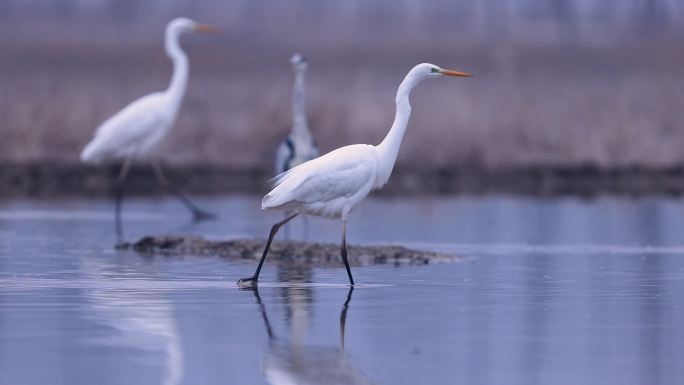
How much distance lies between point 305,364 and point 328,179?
3.91m

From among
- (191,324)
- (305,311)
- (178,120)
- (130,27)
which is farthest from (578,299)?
(130,27)

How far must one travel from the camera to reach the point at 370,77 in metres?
48.7

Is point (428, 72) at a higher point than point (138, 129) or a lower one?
higher

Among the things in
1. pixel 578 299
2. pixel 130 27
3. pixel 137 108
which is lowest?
pixel 578 299

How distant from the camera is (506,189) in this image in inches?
893

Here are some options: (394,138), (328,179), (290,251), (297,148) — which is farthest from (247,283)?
(297,148)

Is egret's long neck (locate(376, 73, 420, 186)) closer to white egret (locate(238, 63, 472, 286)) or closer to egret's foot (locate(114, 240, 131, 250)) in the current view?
white egret (locate(238, 63, 472, 286))

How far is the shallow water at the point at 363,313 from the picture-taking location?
7766mm

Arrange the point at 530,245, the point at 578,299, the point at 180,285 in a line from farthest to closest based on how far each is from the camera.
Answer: the point at 530,245 → the point at 180,285 → the point at 578,299

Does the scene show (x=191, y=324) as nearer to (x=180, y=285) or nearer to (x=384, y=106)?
(x=180, y=285)

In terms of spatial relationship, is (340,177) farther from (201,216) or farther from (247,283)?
(201,216)

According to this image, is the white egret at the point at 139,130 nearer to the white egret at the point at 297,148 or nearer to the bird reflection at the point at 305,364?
the white egret at the point at 297,148

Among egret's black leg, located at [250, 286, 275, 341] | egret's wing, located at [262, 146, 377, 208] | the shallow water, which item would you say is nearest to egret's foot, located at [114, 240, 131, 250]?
the shallow water

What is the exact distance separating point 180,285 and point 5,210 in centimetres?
793
